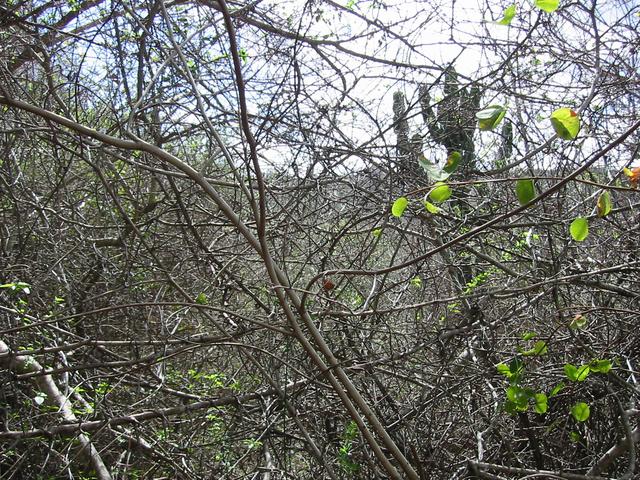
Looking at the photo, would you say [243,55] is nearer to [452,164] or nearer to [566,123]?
[452,164]

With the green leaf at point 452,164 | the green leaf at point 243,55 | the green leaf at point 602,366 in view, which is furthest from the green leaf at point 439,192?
the green leaf at point 243,55

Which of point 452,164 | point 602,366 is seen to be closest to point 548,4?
point 452,164

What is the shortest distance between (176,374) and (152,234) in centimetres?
76

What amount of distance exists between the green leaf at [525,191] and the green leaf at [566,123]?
12 centimetres

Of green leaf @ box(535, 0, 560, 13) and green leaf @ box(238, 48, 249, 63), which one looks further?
green leaf @ box(238, 48, 249, 63)

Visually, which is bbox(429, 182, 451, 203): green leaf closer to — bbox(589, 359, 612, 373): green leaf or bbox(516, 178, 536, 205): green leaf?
bbox(516, 178, 536, 205): green leaf

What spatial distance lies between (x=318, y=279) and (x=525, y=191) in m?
1.53

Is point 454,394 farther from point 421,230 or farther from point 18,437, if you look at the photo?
point 18,437

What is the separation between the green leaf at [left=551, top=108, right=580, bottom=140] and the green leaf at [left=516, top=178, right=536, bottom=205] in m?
0.12

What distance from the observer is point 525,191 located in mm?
1241

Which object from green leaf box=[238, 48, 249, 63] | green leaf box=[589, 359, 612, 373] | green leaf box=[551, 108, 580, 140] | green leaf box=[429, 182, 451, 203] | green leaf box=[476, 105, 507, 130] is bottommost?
green leaf box=[589, 359, 612, 373]

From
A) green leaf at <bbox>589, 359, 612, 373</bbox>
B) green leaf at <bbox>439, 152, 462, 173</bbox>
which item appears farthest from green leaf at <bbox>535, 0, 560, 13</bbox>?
green leaf at <bbox>589, 359, 612, 373</bbox>

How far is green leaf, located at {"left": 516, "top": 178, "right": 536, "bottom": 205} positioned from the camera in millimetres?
1234

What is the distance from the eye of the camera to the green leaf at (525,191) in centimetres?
123
